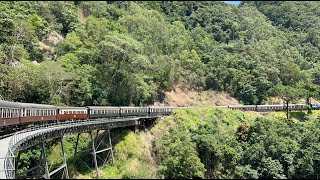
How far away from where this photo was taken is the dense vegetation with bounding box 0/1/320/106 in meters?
A: 49.4

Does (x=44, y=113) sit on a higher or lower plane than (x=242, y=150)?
higher

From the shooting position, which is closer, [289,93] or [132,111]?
[132,111]

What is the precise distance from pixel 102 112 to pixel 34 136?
1724 centimetres

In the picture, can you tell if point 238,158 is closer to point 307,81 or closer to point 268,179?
point 268,179

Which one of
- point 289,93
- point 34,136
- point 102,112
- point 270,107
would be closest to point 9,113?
point 34,136

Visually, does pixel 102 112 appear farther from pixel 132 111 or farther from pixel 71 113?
pixel 132 111

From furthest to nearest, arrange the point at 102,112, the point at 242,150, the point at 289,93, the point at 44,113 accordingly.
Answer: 1. the point at 289,93
2. the point at 102,112
3. the point at 242,150
4. the point at 44,113

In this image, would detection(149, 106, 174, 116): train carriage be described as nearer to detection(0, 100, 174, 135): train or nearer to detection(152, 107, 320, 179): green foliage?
detection(0, 100, 174, 135): train

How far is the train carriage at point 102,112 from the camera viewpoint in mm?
39562

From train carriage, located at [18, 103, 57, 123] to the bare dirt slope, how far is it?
35.2 metres

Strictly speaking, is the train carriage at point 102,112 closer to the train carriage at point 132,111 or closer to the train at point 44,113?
the train at point 44,113

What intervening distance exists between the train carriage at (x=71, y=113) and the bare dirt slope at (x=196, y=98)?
99.8ft

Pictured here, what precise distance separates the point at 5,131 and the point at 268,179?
25.0 metres

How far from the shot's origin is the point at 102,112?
1609 inches
